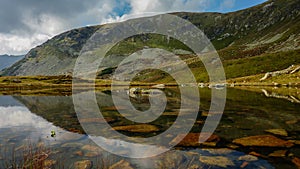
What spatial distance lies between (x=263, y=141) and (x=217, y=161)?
19.9 feet

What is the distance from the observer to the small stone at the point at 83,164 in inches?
509

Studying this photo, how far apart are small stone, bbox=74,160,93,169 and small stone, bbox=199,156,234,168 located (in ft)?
20.3

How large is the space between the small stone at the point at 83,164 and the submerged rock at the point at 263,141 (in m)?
10.6

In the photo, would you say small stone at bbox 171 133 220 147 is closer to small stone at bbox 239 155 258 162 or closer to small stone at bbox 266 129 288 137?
small stone at bbox 239 155 258 162

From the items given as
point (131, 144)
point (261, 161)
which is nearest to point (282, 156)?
point (261, 161)

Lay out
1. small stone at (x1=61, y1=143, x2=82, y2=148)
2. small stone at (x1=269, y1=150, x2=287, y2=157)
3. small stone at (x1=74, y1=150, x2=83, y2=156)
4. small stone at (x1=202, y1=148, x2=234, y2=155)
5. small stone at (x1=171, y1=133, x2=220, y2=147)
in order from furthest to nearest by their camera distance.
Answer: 1. small stone at (x1=171, y1=133, x2=220, y2=147)
2. small stone at (x1=61, y1=143, x2=82, y2=148)
3. small stone at (x1=202, y1=148, x2=234, y2=155)
4. small stone at (x1=74, y1=150, x2=83, y2=156)
5. small stone at (x1=269, y1=150, x2=287, y2=157)

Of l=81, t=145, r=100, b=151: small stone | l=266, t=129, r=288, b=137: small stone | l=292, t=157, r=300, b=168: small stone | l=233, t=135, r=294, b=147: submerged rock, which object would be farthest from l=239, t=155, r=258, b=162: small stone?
l=81, t=145, r=100, b=151: small stone

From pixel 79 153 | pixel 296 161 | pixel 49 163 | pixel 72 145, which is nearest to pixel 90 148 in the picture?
pixel 79 153

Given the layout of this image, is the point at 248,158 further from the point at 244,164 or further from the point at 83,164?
the point at 83,164

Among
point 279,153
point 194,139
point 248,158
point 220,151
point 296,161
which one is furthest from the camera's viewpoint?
point 194,139

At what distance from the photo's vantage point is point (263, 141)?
60.1 ft

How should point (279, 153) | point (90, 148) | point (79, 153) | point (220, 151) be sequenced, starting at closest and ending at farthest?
point (279, 153), point (79, 153), point (220, 151), point (90, 148)

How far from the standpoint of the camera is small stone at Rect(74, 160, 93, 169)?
42.4 ft

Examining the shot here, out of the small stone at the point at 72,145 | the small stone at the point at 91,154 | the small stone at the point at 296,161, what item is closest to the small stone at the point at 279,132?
the small stone at the point at 296,161
